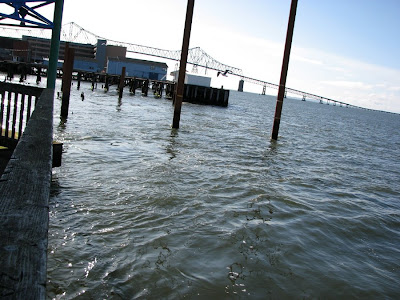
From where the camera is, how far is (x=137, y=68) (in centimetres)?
10638

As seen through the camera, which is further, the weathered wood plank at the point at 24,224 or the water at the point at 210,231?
the water at the point at 210,231

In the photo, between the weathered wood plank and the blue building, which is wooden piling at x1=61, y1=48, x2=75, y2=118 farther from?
the blue building

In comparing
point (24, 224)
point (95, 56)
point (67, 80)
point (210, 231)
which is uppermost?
point (95, 56)

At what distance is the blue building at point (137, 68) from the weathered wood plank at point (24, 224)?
10554 centimetres

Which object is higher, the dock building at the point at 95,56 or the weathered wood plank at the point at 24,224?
the dock building at the point at 95,56

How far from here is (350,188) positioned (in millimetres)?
10641

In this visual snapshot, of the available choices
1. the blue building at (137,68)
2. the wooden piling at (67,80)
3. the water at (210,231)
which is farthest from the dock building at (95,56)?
the water at (210,231)

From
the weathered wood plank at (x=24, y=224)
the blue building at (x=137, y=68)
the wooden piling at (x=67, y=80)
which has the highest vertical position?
the blue building at (x=137, y=68)

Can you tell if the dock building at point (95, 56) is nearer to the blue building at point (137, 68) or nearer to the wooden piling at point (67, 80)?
the blue building at point (137, 68)

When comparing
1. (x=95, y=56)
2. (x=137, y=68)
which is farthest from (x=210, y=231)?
(x=95, y=56)

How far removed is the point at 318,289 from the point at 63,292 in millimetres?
2976

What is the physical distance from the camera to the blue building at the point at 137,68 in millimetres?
104644

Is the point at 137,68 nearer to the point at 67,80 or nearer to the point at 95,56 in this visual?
the point at 95,56

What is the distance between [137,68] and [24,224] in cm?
10930
